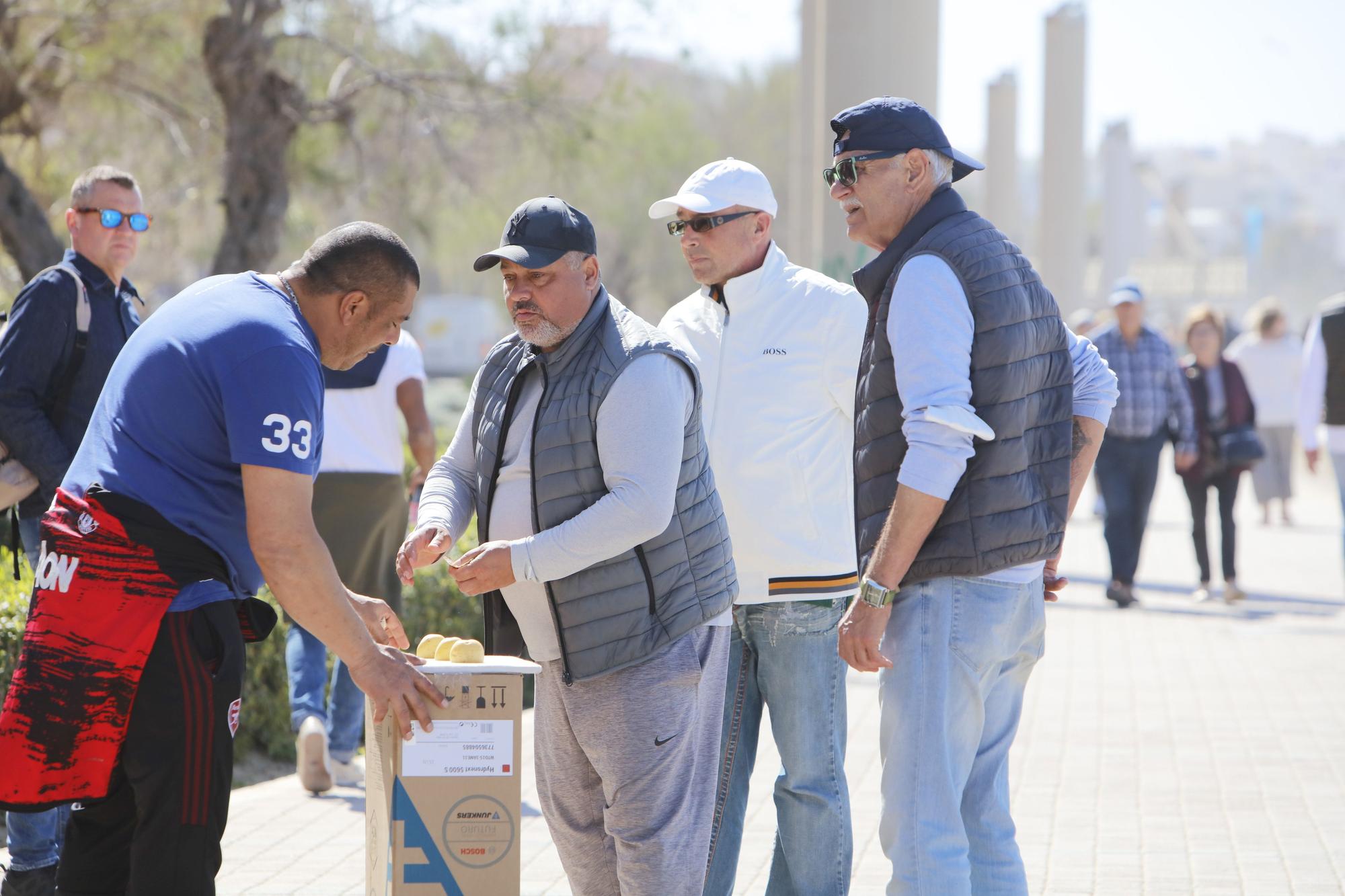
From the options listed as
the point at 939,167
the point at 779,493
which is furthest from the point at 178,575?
the point at 939,167

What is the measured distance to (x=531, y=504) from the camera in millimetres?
3533

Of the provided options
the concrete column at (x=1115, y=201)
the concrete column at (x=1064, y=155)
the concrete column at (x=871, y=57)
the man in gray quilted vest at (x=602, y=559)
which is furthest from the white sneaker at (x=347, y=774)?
the concrete column at (x=1115, y=201)

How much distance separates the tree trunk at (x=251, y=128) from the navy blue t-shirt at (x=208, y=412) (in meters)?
8.47

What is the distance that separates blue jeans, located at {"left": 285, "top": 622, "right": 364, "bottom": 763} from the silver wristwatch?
124 inches

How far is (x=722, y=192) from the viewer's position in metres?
4.11

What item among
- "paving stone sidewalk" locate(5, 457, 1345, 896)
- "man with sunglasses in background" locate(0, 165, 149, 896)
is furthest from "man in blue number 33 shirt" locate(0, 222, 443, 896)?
"paving stone sidewalk" locate(5, 457, 1345, 896)

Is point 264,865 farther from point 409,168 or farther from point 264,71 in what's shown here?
point 409,168

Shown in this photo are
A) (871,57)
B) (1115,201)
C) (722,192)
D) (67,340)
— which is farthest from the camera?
(1115,201)

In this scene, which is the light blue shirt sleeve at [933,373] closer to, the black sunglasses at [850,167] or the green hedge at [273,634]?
the black sunglasses at [850,167]

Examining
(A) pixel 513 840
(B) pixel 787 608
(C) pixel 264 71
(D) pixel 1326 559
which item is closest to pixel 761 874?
(B) pixel 787 608

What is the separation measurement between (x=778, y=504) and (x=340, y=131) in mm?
9828

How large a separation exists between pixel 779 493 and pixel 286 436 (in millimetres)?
1498

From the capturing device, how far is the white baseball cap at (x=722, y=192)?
409 centimetres

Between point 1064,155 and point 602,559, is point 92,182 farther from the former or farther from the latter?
point 1064,155
